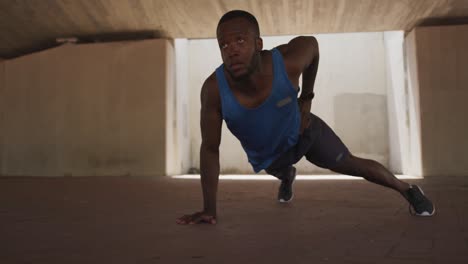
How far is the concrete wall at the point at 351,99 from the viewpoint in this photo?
13.3m

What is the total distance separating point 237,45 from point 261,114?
43cm

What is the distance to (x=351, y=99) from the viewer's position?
1350 cm

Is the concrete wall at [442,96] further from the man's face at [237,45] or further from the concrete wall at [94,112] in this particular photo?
the man's face at [237,45]

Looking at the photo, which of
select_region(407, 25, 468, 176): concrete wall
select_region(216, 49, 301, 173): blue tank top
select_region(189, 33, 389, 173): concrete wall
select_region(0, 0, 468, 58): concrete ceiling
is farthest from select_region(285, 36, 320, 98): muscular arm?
select_region(189, 33, 389, 173): concrete wall

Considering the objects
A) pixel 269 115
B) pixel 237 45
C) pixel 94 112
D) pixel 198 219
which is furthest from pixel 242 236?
pixel 94 112

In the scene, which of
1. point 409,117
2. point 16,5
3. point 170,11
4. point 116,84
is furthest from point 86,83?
point 409,117

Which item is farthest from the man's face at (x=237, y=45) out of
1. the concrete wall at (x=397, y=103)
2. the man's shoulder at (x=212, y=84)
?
the concrete wall at (x=397, y=103)

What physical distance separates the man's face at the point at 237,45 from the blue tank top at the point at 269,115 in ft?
0.48

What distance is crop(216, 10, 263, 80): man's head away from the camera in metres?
2.27

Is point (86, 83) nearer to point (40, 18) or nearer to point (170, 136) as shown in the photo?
point (40, 18)

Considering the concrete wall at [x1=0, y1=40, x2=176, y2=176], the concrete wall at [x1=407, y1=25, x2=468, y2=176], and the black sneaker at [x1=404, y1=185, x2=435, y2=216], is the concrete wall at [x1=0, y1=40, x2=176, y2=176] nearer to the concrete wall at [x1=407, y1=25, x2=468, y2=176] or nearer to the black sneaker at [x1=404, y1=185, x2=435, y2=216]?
the concrete wall at [x1=407, y1=25, x2=468, y2=176]

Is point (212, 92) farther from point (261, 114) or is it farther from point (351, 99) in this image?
point (351, 99)

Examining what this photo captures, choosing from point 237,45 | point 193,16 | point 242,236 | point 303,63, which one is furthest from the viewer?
point 193,16

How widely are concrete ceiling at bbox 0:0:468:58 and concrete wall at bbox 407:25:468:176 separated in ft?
1.50
